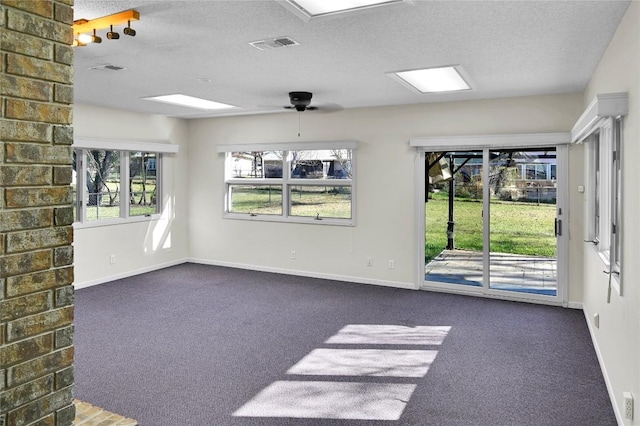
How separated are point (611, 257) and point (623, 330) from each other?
0.52 meters

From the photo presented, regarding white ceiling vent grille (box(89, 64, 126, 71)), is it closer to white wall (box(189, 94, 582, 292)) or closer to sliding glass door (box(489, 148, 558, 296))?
white wall (box(189, 94, 582, 292))

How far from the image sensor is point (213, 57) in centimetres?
378

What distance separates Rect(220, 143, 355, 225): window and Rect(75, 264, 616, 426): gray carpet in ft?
3.84

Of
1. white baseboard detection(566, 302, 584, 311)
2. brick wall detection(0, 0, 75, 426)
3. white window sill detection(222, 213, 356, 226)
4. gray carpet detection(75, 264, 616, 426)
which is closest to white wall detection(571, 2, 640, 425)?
gray carpet detection(75, 264, 616, 426)

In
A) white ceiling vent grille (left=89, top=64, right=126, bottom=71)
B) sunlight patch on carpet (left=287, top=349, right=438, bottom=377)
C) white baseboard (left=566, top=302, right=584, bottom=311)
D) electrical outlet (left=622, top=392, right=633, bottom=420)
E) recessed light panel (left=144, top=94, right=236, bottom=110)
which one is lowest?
sunlight patch on carpet (left=287, top=349, right=438, bottom=377)

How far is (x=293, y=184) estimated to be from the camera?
23.3ft

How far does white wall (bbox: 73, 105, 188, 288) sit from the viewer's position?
6.21 meters

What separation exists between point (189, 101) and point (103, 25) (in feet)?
10.4

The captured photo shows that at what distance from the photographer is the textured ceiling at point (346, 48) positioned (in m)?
2.77

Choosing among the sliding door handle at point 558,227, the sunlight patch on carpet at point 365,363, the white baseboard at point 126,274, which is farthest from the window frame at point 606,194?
the white baseboard at point 126,274

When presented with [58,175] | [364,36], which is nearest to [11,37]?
[58,175]

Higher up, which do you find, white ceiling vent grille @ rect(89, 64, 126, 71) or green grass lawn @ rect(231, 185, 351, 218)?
white ceiling vent grille @ rect(89, 64, 126, 71)

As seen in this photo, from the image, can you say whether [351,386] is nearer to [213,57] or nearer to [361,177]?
[213,57]

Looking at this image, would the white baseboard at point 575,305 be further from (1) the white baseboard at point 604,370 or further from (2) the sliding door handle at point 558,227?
(2) the sliding door handle at point 558,227
